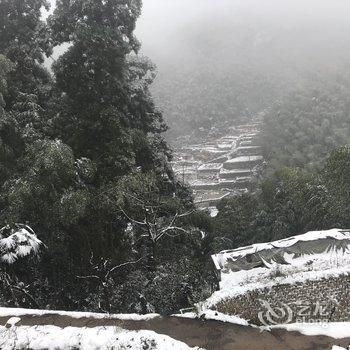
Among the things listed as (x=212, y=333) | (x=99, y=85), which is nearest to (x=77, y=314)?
(x=212, y=333)

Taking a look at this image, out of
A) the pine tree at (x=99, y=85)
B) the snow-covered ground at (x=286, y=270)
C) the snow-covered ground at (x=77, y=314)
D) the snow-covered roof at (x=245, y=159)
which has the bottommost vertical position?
the snow-covered roof at (x=245, y=159)

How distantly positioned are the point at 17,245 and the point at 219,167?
4914 cm

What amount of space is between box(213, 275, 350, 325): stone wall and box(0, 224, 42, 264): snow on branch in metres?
3.64

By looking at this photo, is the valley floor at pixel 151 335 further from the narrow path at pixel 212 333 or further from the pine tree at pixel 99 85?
the pine tree at pixel 99 85

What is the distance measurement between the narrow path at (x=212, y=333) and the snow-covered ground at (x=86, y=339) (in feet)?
0.86

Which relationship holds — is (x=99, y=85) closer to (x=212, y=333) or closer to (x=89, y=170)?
(x=89, y=170)

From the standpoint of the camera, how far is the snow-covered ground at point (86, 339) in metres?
5.99

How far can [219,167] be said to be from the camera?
2249 inches

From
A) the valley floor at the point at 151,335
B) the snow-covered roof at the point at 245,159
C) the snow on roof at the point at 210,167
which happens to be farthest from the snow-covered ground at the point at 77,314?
the snow on roof at the point at 210,167

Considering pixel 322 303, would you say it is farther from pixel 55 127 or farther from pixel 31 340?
pixel 55 127

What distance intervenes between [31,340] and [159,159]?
→ 963 centimetres

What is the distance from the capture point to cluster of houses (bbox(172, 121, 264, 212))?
48344 mm

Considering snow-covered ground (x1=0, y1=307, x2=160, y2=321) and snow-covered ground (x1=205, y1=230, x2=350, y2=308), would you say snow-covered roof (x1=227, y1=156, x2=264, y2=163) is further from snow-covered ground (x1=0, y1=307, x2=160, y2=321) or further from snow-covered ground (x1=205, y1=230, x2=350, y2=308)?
snow-covered ground (x1=0, y1=307, x2=160, y2=321)

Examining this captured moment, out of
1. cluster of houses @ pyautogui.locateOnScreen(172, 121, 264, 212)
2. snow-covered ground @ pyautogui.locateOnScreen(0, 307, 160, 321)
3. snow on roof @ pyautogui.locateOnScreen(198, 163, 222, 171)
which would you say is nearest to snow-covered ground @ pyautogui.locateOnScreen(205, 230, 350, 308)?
snow-covered ground @ pyautogui.locateOnScreen(0, 307, 160, 321)
